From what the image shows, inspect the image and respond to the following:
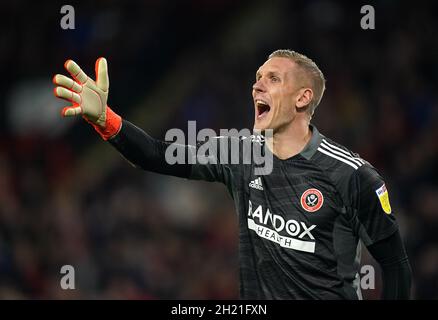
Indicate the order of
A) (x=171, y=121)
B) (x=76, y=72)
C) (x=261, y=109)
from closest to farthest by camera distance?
(x=76, y=72), (x=261, y=109), (x=171, y=121)

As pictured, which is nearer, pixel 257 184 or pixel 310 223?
pixel 310 223

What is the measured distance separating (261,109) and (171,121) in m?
4.15

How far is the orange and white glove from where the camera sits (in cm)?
339

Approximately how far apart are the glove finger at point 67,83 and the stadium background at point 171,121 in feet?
11.5

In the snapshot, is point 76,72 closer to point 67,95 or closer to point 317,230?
point 67,95

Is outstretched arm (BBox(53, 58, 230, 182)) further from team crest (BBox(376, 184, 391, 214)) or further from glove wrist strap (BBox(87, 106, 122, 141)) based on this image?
team crest (BBox(376, 184, 391, 214))

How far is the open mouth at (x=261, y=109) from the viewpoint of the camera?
Result: 12.5 feet

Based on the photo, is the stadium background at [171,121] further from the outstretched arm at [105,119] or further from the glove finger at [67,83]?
the glove finger at [67,83]

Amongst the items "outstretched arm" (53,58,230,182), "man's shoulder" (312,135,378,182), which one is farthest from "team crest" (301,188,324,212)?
"outstretched arm" (53,58,230,182)

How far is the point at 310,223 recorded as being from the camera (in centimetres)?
351

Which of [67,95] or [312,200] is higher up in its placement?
[67,95]

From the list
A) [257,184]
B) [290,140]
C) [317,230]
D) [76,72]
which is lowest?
[317,230]

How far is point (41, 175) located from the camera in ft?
25.0

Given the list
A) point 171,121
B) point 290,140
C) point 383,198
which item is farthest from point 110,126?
Result: point 171,121
